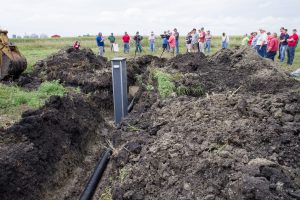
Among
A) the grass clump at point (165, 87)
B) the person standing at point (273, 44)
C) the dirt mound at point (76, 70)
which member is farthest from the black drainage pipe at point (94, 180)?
the person standing at point (273, 44)

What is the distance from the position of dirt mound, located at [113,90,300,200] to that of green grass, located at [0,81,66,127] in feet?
10.2

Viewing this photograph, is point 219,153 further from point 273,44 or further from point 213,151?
point 273,44

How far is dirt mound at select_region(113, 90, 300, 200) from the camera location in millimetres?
2904

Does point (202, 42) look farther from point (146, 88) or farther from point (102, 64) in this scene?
point (146, 88)

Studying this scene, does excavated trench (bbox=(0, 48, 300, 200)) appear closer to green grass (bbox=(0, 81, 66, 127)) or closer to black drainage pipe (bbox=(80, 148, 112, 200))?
black drainage pipe (bbox=(80, 148, 112, 200))

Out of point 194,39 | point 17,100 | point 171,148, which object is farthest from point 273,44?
point 171,148

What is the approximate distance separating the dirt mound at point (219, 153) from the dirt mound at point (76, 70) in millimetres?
4760

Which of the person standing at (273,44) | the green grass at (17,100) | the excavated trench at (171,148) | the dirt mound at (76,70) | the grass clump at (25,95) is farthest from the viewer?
the person standing at (273,44)

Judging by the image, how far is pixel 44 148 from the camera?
509cm

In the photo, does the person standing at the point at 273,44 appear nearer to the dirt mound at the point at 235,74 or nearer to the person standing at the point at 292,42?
the person standing at the point at 292,42

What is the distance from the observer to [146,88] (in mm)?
8453

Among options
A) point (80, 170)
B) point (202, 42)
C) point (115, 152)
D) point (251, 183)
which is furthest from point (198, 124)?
point (202, 42)

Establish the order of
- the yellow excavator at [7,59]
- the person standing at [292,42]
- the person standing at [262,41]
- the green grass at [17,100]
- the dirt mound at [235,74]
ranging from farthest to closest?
the person standing at [262,41] < the person standing at [292,42] < the yellow excavator at [7,59] < the dirt mound at [235,74] < the green grass at [17,100]

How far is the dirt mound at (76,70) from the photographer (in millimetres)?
9789
